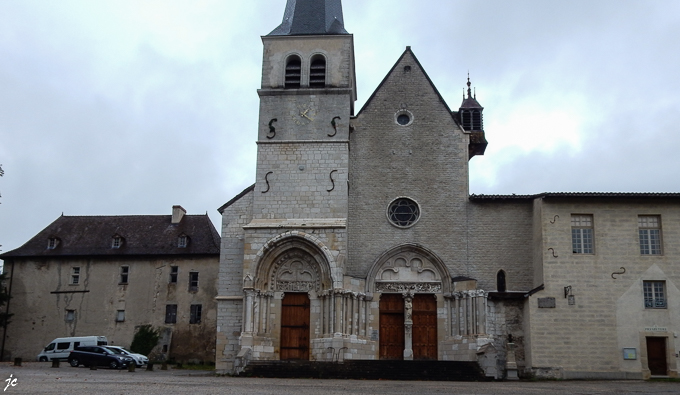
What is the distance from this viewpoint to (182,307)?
39.2 meters

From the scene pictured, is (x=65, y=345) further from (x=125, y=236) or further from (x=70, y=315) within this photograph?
(x=125, y=236)

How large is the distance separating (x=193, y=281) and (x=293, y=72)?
16.3 m

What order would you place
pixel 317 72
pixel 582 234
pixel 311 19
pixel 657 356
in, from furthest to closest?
pixel 311 19 → pixel 317 72 → pixel 582 234 → pixel 657 356

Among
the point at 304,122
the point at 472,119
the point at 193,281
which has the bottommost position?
the point at 193,281

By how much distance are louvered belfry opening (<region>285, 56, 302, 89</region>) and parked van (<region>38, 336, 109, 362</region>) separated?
16484 millimetres

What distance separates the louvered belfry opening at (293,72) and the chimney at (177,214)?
1764 centimetres

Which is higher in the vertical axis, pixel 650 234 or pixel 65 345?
pixel 650 234

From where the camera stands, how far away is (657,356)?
2372cm

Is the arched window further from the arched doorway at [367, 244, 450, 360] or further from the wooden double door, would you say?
the wooden double door

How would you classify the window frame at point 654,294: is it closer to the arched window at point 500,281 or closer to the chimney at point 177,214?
the arched window at point 500,281

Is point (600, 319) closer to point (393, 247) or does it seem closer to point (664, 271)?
point (664, 271)

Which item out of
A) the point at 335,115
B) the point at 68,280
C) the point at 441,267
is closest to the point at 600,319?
the point at 441,267

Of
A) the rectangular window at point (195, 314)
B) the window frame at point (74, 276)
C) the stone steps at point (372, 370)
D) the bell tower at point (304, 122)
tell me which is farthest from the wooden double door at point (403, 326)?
the window frame at point (74, 276)

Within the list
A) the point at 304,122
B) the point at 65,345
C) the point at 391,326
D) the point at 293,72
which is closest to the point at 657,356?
the point at 391,326
